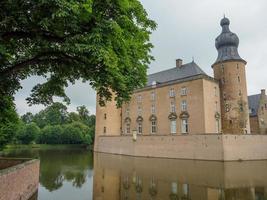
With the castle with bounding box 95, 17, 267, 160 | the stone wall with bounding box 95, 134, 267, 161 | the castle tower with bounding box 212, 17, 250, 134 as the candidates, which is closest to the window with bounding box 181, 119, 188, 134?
the castle with bounding box 95, 17, 267, 160

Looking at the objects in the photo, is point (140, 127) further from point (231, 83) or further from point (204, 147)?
point (231, 83)

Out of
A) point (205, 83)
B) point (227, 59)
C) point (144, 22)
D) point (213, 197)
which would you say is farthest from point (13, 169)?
point (227, 59)

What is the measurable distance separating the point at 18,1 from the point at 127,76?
333 centimetres

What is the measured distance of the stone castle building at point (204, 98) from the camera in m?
29.5

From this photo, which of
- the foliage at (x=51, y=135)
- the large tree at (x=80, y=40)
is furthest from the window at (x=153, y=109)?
the foliage at (x=51, y=135)

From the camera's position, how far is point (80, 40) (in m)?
6.19

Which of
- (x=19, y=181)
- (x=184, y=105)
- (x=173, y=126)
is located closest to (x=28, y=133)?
(x=173, y=126)

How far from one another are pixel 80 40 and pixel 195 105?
2507 cm

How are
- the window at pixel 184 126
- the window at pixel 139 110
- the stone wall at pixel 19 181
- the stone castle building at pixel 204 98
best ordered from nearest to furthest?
the stone wall at pixel 19 181, the stone castle building at pixel 204 98, the window at pixel 184 126, the window at pixel 139 110

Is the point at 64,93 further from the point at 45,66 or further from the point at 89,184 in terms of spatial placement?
the point at 89,184

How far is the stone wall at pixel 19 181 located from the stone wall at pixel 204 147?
→ 17522 mm

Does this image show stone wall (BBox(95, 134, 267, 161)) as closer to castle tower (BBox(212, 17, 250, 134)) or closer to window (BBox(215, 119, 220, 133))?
castle tower (BBox(212, 17, 250, 134))

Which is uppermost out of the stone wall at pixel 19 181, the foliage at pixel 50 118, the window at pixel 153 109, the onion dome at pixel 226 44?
the onion dome at pixel 226 44

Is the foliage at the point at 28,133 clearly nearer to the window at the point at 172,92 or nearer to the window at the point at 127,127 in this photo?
the window at the point at 127,127
